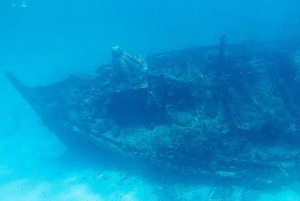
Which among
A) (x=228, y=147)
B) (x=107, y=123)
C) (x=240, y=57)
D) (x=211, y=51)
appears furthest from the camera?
(x=211, y=51)

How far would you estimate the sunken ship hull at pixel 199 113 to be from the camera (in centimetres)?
873

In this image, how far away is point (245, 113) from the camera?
30.0 feet

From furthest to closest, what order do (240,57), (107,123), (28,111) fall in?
(28,111) → (240,57) → (107,123)

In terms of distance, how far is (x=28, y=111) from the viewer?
78.6 ft

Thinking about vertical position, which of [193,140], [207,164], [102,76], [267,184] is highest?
[102,76]

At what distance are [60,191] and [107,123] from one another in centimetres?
517

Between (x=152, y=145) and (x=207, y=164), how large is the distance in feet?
8.44

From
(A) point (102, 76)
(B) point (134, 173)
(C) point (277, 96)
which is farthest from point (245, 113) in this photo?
(A) point (102, 76)

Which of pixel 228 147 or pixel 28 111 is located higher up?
pixel 28 111

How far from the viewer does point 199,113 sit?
31.6 feet

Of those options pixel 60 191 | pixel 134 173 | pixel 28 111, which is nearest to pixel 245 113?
pixel 134 173

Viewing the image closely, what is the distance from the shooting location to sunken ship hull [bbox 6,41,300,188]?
28.7ft

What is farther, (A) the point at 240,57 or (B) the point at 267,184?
(A) the point at 240,57

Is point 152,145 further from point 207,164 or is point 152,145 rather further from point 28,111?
point 28,111
